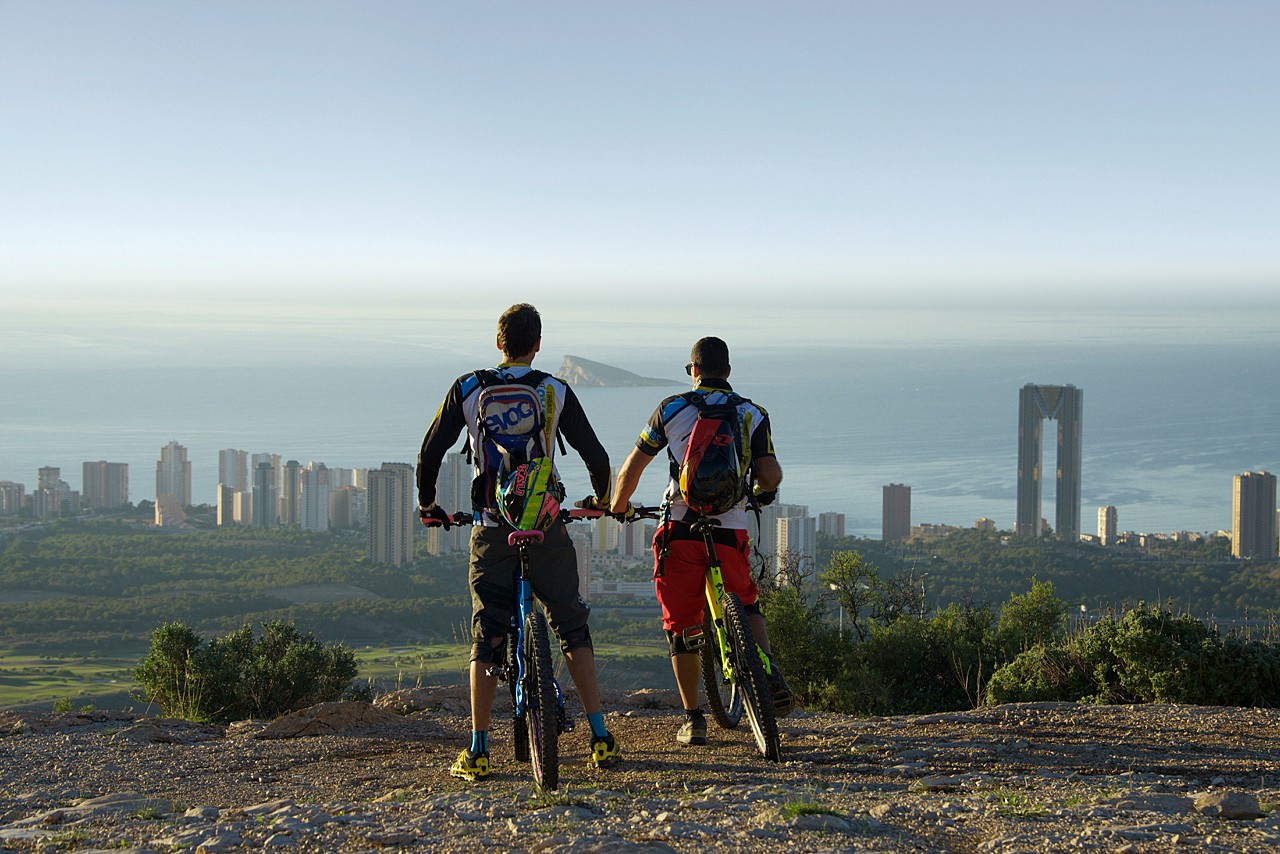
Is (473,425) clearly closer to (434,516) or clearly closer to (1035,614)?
(434,516)

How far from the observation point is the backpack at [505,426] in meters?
4.66

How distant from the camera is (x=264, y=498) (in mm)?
65750

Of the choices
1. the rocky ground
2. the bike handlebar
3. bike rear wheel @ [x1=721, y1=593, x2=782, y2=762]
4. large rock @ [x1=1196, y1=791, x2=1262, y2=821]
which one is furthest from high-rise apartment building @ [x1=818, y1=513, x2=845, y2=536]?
large rock @ [x1=1196, y1=791, x2=1262, y2=821]

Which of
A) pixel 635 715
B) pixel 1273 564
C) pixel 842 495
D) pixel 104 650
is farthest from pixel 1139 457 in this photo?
pixel 635 715

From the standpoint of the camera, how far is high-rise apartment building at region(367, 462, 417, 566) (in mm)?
44609

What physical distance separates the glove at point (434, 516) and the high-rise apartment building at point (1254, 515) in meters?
45.6

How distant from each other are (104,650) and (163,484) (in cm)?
5268

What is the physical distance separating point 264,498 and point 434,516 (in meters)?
64.4

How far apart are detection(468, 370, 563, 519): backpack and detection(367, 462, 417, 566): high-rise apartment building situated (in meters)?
39.7

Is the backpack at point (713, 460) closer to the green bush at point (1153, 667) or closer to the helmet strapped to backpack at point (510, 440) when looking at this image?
the helmet strapped to backpack at point (510, 440)

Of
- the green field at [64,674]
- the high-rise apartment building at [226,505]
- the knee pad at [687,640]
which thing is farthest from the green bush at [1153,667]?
the high-rise apartment building at [226,505]

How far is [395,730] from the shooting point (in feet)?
20.5

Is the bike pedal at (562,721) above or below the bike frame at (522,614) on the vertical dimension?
below

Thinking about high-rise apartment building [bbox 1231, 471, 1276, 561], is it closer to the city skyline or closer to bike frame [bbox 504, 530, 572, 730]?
the city skyline
